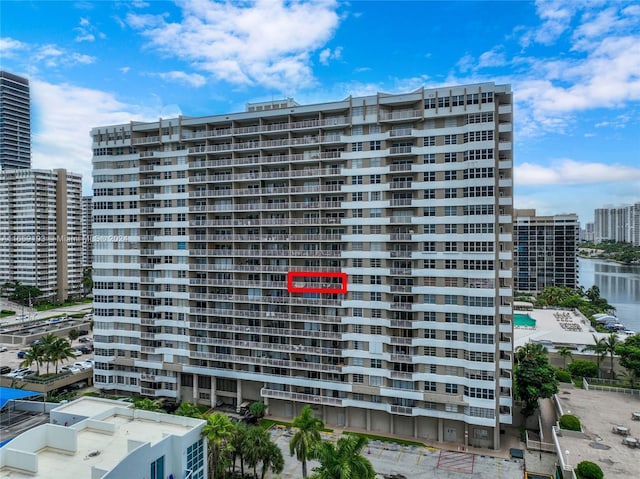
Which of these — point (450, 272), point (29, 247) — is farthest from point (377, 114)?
point (29, 247)

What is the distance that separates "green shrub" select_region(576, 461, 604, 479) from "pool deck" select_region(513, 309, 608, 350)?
35326 millimetres

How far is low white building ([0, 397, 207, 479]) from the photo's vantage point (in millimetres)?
26609

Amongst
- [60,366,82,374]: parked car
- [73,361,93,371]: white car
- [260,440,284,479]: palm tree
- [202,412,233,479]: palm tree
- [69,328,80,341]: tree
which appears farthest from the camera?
[69,328,80,341]: tree

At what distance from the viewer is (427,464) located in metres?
41.5

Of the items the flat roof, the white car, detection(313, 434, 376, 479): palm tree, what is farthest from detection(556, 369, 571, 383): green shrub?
the white car

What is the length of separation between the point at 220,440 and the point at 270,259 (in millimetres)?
23371

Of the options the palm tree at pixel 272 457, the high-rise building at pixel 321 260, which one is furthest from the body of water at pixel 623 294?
the palm tree at pixel 272 457

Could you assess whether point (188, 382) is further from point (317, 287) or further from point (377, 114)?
point (377, 114)

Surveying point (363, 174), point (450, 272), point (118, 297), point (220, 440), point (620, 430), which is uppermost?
point (363, 174)

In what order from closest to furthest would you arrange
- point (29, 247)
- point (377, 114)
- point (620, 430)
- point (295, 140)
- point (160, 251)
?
point (620, 430)
point (377, 114)
point (295, 140)
point (160, 251)
point (29, 247)

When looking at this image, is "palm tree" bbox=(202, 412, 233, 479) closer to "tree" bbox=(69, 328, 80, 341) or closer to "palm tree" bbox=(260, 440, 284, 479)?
"palm tree" bbox=(260, 440, 284, 479)

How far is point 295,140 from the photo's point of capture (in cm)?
5053

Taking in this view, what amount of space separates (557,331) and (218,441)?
67.7 m

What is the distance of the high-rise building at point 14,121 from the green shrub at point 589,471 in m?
197
